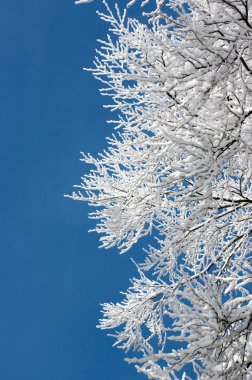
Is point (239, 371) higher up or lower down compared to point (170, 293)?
lower down

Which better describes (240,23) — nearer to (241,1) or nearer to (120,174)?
(241,1)

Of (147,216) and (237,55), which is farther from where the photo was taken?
(147,216)

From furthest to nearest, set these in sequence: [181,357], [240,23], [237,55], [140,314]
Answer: [140,314]
[181,357]
[237,55]
[240,23]

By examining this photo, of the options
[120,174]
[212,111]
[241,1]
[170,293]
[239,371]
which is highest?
[120,174]

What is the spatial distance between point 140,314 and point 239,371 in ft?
8.90

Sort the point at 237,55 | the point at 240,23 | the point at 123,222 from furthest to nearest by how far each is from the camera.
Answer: the point at 123,222 → the point at 237,55 → the point at 240,23

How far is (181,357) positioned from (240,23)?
9.33 ft

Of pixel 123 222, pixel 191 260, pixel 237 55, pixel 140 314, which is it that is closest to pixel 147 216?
pixel 123 222

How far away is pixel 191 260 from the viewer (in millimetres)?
6195

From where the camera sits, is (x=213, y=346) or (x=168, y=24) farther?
(x=213, y=346)

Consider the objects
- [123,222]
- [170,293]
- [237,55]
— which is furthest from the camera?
[170,293]

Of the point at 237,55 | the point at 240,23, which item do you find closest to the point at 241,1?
the point at 240,23

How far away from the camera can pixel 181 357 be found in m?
3.67

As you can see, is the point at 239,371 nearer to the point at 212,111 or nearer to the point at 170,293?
the point at 170,293
